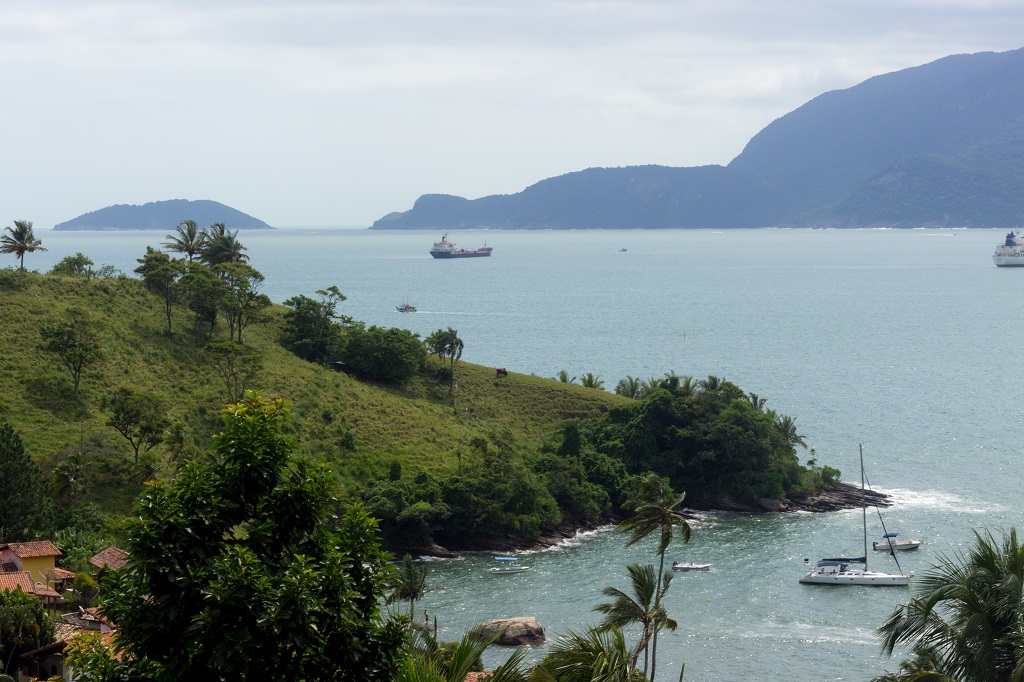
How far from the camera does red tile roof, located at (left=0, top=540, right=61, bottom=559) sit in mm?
47219

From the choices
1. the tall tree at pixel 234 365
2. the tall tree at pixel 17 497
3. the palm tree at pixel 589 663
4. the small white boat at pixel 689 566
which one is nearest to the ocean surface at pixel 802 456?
the small white boat at pixel 689 566

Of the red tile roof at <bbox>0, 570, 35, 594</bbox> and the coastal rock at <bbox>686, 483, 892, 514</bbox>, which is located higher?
the red tile roof at <bbox>0, 570, 35, 594</bbox>

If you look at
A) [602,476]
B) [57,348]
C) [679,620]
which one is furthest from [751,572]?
[57,348]

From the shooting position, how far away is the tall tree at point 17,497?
52.3m

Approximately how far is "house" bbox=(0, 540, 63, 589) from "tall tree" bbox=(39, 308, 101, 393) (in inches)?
999

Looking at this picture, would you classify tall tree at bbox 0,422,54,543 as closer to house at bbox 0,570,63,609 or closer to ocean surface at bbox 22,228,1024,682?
house at bbox 0,570,63,609

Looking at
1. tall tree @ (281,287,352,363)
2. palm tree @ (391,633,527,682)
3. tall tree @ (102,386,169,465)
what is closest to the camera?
palm tree @ (391,633,527,682)

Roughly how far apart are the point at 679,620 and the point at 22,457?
1268 inches

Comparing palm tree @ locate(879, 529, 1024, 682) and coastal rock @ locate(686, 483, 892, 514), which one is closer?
palm tree @ locate(879, 529, 1024, 682)

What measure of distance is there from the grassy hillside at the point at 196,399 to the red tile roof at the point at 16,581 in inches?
678

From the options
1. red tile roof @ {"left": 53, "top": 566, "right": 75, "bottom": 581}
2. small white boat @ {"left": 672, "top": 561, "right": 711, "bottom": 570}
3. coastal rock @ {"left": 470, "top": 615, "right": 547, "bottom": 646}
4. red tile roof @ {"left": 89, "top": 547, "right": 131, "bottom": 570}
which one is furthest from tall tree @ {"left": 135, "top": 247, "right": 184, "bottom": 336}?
coastal rock @ {"left": 470, "top": 615, "right": 547, "bottom": 646}

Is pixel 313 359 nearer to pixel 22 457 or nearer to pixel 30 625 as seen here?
pixel 22 457

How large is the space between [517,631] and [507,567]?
12797mm

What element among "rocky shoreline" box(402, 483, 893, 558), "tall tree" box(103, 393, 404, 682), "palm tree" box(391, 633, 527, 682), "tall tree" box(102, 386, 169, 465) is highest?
"tall tree" box(103, 393, 404, 682)
